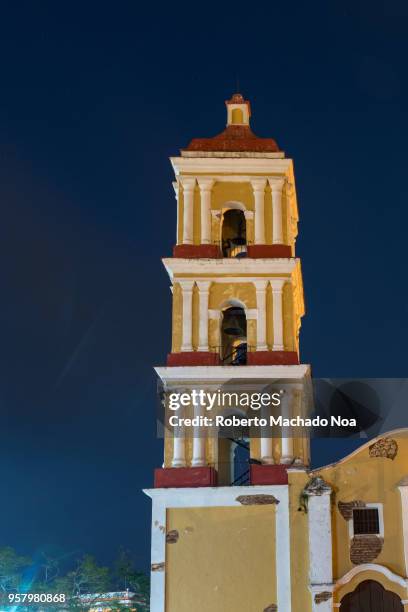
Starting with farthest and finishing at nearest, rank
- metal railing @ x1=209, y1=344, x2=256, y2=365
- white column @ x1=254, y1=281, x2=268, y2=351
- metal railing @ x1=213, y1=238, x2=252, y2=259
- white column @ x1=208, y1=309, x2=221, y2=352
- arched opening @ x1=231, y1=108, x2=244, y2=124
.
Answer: arched opening @ x1=231, y1=108, x2=244, y2=124 → metal railing @ x1=213, y1=238, x2=252, y2=259 → metal railing @ x1=209, y1=344, x2=256, y2=365 → white column @ x1=208, y1=309, x2=221, y2=352 → white column @ x1=254, y1=281, x2=268, y2=351

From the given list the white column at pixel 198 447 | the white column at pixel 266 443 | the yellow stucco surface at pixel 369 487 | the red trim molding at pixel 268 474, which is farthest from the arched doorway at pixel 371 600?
the white column at pixel 198 447

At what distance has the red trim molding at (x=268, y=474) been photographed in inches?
942

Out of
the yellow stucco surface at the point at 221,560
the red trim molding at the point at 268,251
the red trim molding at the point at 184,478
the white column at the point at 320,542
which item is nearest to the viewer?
the white column at the point at 320,542

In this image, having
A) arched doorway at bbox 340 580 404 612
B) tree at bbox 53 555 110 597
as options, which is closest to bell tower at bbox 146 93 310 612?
arched doorway at bbox 340 580 404 612

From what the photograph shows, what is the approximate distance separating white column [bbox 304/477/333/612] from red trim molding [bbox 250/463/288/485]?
745 millimetres

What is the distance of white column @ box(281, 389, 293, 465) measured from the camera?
960 inches

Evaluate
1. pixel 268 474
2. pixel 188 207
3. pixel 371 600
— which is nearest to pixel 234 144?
pixel 188 207

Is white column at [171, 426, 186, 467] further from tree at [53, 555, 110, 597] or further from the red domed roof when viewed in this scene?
tree at [53, 555, 110, 597]

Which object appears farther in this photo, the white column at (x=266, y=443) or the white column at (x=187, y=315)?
the white column at (x=187, y=315)

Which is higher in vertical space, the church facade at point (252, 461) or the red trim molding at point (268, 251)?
the red trim molding at point (268, 251)

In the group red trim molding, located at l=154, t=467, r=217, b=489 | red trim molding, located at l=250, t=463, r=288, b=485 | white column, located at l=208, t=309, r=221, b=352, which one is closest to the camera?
red trim molding, located at l=250, t=463, r=288, b=485

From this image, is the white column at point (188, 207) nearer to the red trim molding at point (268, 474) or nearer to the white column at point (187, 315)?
the white column at point (187, 315)

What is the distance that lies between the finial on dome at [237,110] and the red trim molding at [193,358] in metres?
7.23

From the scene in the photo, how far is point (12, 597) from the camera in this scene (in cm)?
4103
